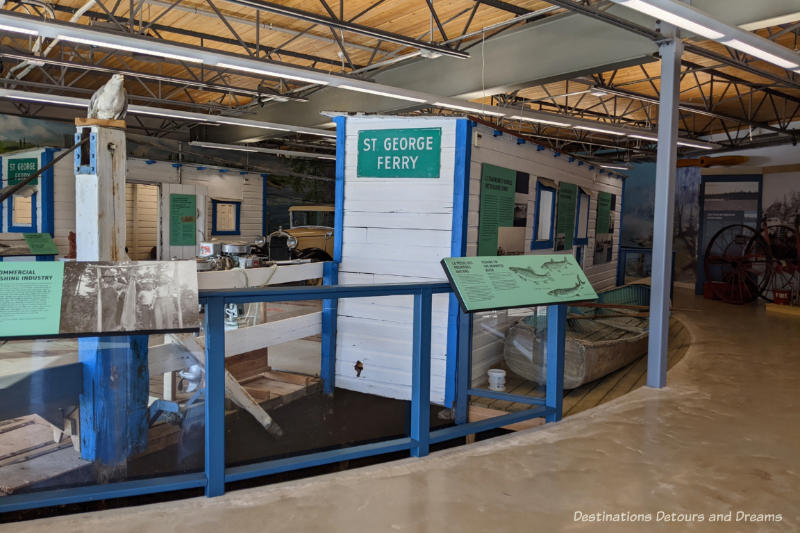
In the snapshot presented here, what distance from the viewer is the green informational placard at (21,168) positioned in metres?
11.5

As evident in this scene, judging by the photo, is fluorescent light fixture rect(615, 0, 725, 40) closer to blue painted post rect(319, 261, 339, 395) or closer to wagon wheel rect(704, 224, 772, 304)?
blue painted post rect(319, 261, 339, 395)

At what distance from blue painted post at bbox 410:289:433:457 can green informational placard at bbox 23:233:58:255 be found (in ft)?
32.3

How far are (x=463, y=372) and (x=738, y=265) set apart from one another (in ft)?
31.6

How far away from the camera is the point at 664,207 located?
5.09 m

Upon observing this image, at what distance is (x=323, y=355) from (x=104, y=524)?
10.3ft

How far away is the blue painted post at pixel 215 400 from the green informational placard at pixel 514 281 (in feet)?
4.28

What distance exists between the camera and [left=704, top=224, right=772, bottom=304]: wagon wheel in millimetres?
11844

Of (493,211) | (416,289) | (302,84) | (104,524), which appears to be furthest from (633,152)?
(104,524)

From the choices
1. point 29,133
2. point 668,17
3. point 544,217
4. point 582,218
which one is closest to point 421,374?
point 668,17

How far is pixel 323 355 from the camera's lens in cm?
564

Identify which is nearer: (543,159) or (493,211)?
(493,211)

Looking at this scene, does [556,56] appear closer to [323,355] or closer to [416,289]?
[323,355]

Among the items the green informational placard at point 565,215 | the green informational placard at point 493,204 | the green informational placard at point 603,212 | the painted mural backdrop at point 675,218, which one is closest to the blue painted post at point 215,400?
the green informational placard at point 493,204

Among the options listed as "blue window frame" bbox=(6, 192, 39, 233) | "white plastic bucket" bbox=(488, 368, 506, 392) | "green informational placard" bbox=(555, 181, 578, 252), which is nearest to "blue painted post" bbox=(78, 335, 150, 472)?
"white plastic bucket" bbox=(488, 368, 506, 392)
